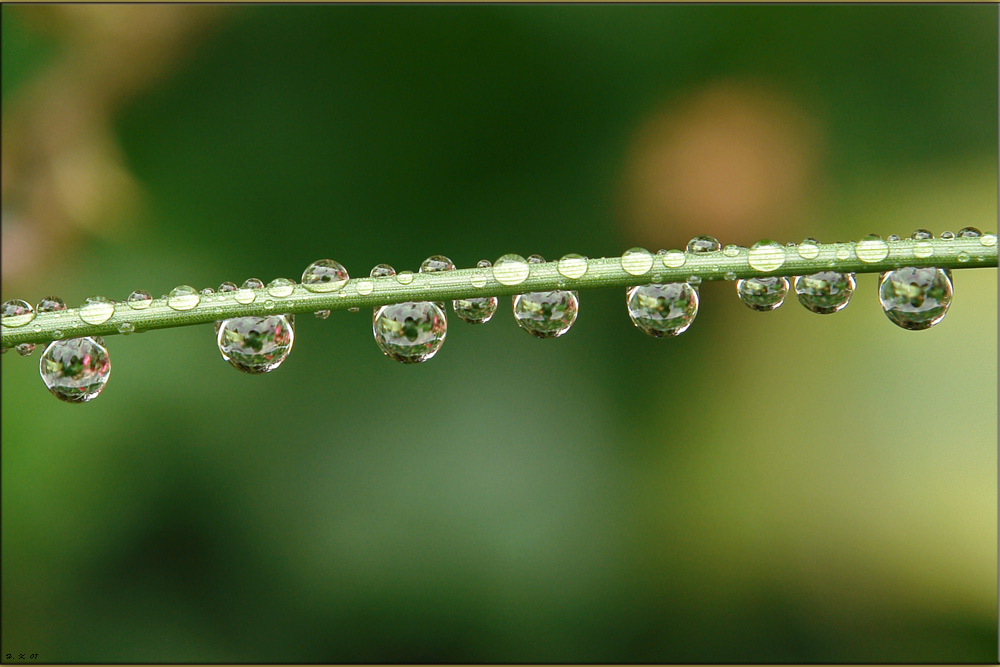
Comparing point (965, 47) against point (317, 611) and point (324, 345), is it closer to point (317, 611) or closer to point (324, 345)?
point (324, 345)

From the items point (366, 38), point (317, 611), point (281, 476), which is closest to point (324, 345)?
point (281, 476)

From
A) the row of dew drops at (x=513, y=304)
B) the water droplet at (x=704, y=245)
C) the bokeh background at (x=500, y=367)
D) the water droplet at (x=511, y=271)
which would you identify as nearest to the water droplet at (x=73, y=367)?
Answer: the row of dew drops at (x=513, y=304)

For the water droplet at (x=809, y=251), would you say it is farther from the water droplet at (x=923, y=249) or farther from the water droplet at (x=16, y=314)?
the water droplet at (x=16, y=314)

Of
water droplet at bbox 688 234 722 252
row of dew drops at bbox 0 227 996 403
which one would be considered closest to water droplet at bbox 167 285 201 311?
row of dew drops at bbox 0 227 996 403

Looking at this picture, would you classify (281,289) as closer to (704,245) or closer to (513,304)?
(513,304)

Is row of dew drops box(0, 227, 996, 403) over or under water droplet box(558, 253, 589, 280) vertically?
under

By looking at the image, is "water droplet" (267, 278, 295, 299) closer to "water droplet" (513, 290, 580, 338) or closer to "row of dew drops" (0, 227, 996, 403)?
"row of dew drops" (0, 227, 996, 403)
